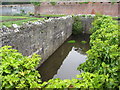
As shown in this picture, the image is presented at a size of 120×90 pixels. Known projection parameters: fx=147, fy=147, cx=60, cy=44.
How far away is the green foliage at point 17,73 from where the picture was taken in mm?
2584

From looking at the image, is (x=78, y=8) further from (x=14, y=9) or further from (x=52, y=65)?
(x=52, y=65)

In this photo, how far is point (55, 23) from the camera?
38.9 ft

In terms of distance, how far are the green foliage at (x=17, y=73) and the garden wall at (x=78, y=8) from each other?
31.6 metres

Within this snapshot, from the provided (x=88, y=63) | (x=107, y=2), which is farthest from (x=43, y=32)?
(x=107, y=2)

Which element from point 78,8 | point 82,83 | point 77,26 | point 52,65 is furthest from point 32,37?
point 78,8

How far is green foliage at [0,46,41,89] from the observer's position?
8.48 ft

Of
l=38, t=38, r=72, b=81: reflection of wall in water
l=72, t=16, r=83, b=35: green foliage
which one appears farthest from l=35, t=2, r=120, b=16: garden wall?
l=38, t=38, r=72, b=81: reflection of wall in water

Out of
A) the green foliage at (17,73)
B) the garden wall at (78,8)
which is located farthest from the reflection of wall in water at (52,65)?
the garden wall at (78,8)

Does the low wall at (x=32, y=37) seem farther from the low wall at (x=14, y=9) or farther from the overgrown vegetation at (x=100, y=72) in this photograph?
the low wall at (x=14, y=9)

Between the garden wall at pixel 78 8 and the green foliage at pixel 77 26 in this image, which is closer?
the green foliage at pixel 77 26

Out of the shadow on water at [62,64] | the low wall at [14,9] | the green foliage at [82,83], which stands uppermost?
the low wall at [14,9]

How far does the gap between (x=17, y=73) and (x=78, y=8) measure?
32932 millimetres

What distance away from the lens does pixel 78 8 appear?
34094mm

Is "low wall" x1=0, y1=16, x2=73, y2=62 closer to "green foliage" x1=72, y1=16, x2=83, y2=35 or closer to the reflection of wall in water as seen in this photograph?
the reflection of wall in water
